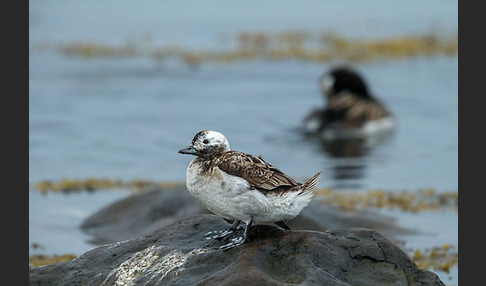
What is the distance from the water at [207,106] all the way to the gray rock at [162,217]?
34 centimetres

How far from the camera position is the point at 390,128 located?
2186 cm

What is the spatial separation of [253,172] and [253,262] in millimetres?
766

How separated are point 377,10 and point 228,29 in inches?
279

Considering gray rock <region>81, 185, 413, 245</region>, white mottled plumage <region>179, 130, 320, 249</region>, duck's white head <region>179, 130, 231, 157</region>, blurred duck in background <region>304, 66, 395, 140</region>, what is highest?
Answer: blurred duck in background <region>304, 66, 395, 140</region>

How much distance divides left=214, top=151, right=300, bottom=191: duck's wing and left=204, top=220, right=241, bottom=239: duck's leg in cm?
52

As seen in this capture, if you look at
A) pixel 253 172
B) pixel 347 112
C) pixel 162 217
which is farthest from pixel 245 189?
pixel 347 112

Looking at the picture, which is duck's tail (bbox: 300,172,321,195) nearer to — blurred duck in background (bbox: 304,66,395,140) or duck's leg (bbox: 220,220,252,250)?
duck's leg (bbox: 220,220,252,250)

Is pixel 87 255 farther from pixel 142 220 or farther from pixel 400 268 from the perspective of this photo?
pixel 142 220

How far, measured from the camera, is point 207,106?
76.6ft

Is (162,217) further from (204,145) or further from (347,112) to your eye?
(347,112)

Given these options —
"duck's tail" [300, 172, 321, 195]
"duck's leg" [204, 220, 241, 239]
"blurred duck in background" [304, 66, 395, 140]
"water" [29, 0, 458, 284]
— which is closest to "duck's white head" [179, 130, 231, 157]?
"duck's leg" [204, 220, 241, 239]

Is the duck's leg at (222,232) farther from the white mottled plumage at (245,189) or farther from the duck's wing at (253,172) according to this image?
the duck's wing at (253,172)

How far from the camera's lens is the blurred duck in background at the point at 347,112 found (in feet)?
71.1

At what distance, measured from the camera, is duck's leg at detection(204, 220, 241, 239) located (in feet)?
25.6
